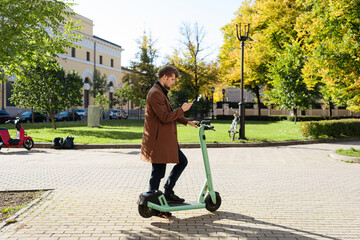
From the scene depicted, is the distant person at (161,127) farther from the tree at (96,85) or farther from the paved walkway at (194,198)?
the tree at (96,85)

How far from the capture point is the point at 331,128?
54.7ft

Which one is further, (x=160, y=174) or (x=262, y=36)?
(x=262, y=36)

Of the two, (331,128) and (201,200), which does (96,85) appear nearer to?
(331,128)

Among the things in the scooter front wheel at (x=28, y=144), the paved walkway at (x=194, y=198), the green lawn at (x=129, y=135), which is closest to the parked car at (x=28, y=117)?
the green lawn at (x=129, y=135)

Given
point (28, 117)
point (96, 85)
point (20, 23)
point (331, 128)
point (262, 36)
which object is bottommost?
point (331, 128)

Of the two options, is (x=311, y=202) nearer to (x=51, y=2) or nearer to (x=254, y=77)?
(x=51, y=2)

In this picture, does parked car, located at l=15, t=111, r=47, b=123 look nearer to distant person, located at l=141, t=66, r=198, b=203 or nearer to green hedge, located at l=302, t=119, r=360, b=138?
green hedge, located at l=302, t=119, r=360, b=138

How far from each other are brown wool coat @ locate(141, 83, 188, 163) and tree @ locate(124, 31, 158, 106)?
36.4 metres

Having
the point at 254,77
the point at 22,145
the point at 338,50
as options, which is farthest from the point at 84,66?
the point at 338,50

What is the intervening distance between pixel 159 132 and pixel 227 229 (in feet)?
4.46

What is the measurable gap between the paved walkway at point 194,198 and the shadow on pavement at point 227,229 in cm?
1

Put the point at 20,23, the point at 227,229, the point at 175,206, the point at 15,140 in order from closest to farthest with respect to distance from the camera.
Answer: the point at 227,229, the point at 175,206, the point at 20,23, the point at 15,140

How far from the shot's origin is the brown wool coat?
4109mm

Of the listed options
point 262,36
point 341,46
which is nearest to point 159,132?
point 341,46
